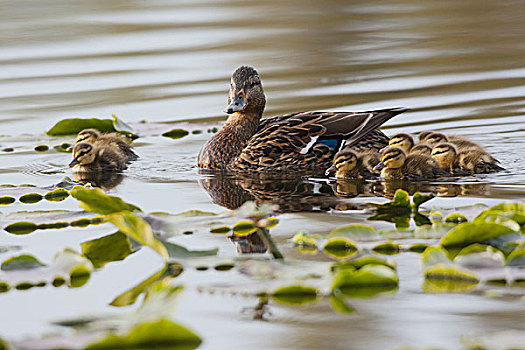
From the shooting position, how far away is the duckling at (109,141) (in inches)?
288

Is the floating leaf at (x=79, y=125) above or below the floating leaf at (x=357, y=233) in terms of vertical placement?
above

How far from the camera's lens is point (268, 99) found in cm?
973

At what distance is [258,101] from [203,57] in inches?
198

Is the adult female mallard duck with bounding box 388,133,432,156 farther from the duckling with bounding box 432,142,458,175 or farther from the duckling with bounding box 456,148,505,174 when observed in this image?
the duckling with bounding box 456,148,505,174

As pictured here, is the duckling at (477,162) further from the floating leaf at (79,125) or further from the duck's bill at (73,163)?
the floating leaf at (79,125)

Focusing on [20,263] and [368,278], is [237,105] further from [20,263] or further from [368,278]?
[368,278]

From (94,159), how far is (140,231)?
10.7 feet

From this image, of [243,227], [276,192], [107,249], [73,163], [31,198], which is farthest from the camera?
[73,163]

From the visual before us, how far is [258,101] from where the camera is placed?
24.1 ft

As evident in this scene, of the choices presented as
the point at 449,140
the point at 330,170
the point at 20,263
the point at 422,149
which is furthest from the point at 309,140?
the point at 20,263

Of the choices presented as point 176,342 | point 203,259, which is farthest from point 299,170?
point 176,342

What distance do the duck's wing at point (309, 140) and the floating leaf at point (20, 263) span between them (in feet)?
10.2

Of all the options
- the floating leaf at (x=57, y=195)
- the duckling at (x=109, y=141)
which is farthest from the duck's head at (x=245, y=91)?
the floating leaf at (x=57, y=195)

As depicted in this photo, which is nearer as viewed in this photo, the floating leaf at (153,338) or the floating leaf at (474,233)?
the floating leaf at (153,338)
